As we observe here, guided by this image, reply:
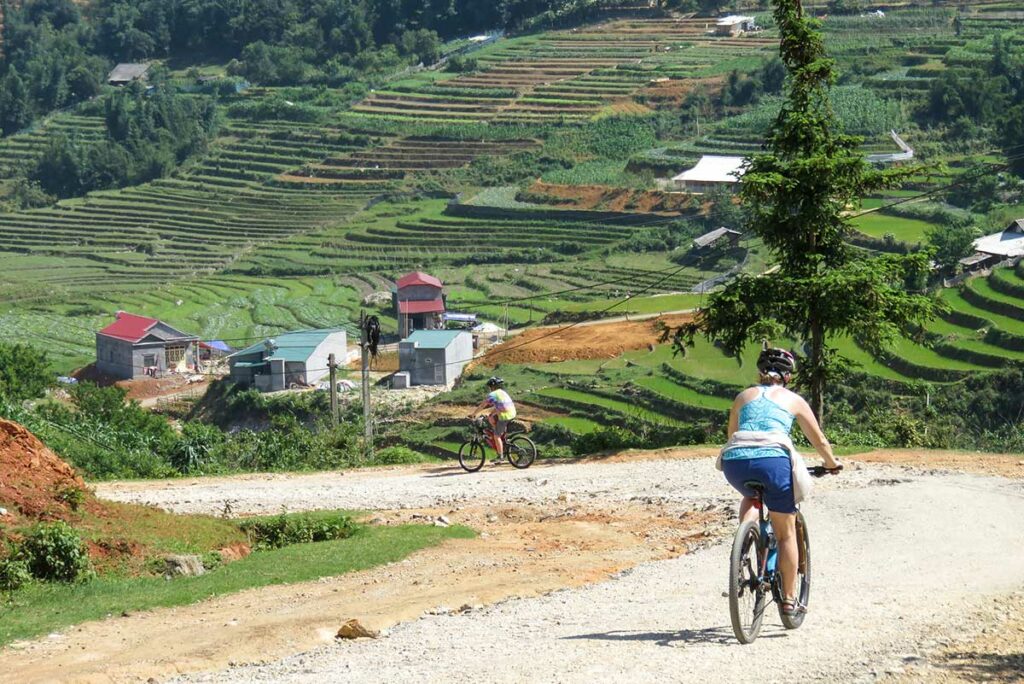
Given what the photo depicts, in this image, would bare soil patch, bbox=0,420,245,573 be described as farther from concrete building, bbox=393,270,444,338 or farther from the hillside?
concrete building, bbox=393,270,444,338

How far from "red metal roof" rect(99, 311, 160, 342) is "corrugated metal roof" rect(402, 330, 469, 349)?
38.6 feet

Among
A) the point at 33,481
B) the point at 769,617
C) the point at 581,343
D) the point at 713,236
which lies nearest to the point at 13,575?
the point at 33,481

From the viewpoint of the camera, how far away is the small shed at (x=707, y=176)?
8281cm

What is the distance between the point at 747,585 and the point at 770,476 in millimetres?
606

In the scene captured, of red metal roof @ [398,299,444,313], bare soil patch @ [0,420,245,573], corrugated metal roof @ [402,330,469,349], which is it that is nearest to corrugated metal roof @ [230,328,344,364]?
corrugated metal roof @ [402,330,469,349]

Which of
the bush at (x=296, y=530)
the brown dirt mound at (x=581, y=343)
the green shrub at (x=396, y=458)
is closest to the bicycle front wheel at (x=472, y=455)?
the green shrub at (x=396, y=458)

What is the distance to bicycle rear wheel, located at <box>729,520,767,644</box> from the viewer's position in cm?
880

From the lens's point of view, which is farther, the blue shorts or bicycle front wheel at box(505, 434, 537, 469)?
bicycle front wheel at box(505, 434, 537, 469)

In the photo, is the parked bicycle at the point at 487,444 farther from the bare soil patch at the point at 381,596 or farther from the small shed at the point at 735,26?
the small shed at the point at 735,26

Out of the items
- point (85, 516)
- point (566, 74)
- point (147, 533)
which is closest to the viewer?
point (85, 516)

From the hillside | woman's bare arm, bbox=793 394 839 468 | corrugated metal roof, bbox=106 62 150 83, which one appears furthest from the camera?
corrugated metal roof, bbox=106 62 150 83

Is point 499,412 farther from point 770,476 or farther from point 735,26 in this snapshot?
point 735,26

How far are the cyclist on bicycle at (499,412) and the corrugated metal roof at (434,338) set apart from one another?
1321 inches

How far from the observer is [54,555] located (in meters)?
13.8
